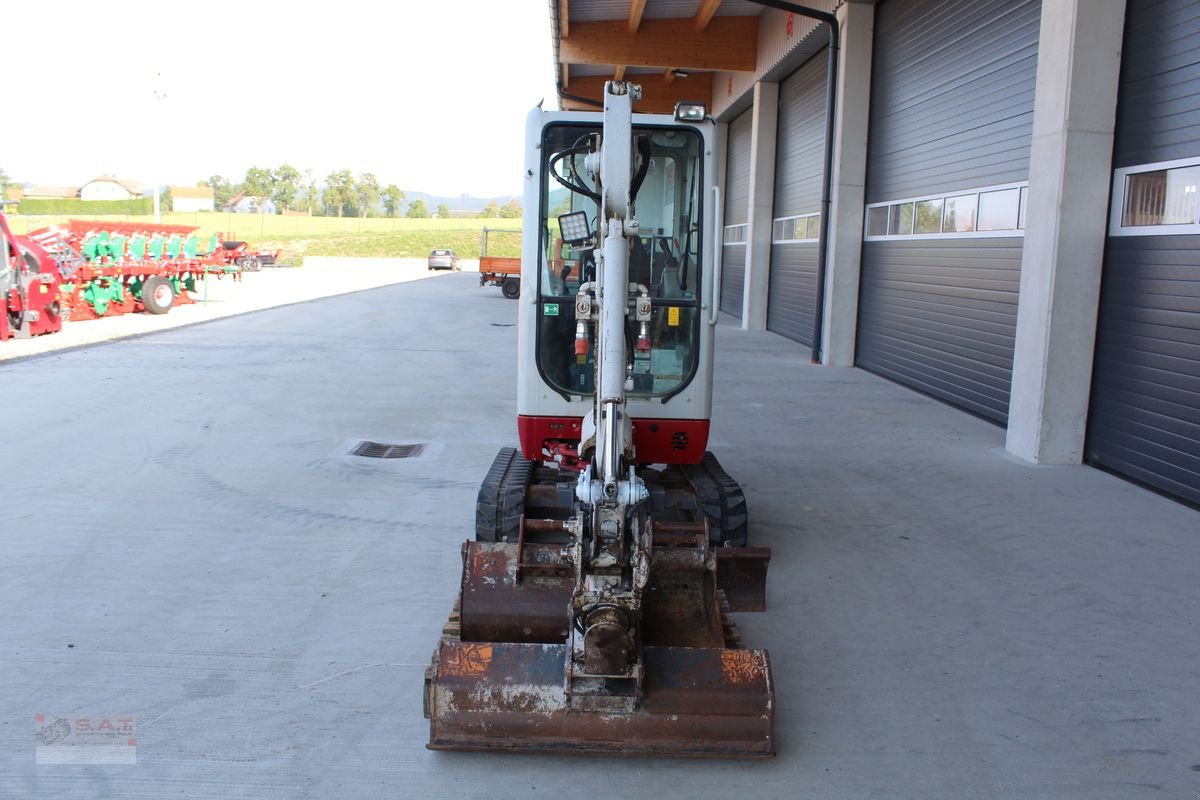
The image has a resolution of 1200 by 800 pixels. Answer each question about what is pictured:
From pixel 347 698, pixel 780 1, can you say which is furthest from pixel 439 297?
pixel 347 698

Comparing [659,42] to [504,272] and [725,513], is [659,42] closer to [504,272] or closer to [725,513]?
[504,272]

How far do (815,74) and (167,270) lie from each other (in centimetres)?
1377

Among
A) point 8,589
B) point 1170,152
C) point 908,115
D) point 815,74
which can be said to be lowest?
point 8,589

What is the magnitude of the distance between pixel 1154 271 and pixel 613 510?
5901 millimetres

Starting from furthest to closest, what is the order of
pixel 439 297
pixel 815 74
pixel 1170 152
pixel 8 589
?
pixel 439 297
pixel 815 74
pixel 1170 152
pixel 8 589

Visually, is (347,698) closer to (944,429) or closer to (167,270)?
(944,429)

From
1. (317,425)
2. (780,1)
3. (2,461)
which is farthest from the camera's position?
(780,1)

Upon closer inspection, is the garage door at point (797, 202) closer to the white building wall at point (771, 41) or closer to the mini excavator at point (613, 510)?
the white building wall at point (771, 41)

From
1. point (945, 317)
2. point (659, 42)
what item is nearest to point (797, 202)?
point (659, 42)

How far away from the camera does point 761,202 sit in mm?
21625

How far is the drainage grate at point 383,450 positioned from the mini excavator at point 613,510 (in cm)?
246

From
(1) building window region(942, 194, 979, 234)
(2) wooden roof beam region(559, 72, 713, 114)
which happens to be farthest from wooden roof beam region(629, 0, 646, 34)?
(1) building window region(942, 194, 979, 234)

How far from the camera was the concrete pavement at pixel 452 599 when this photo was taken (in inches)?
147

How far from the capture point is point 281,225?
281ft
